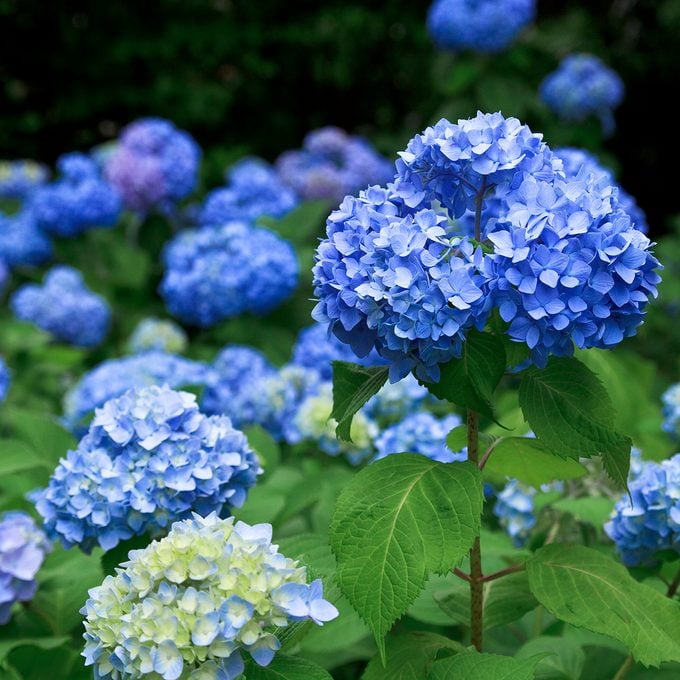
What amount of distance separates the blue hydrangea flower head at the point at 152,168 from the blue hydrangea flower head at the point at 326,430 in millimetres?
2458

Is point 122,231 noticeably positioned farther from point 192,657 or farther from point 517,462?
point 192,657

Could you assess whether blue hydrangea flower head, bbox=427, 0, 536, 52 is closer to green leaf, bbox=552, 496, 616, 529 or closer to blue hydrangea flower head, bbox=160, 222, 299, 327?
blue hydrangea flower head, bbox=160, 222, 299, 327

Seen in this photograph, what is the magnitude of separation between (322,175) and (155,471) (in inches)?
154

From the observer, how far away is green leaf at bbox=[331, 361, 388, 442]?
4.87 ft

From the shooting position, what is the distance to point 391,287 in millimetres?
1331

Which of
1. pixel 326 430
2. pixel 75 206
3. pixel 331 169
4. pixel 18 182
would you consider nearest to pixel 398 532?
pixel 326 430

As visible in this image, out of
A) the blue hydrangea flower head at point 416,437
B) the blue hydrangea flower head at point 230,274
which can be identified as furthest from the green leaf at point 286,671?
the blue hydrangea flower head at point 230,274

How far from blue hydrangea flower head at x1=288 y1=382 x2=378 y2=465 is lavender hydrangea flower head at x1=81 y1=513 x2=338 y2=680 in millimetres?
1371

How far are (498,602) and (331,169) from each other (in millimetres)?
4085

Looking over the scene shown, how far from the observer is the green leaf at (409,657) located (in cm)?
149

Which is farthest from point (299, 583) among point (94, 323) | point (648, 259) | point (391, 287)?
point (94, 323)

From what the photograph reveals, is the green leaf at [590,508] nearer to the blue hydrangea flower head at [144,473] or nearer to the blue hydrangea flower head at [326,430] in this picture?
the blue hydrangea flower head at [144,473]

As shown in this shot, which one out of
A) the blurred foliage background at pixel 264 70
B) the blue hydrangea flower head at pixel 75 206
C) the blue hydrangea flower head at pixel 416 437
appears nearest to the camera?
the blue hydrangea flower head at pixel 416 437

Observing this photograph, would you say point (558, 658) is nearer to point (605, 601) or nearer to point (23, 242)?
point (605, 601)
